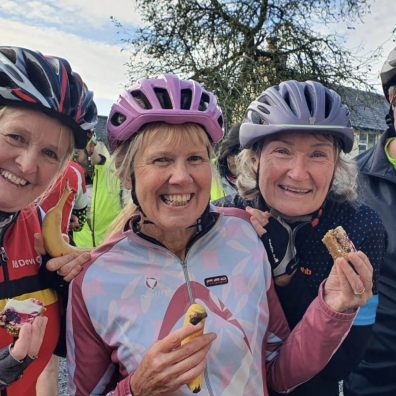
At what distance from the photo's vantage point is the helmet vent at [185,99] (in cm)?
209

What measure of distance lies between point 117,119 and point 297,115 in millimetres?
950

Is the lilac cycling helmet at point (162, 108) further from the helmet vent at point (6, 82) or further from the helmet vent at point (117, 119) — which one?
the helmet vent at point (6, 82)

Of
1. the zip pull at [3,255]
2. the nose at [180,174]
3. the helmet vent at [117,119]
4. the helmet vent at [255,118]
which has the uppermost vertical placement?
the helmet vent at [255,118]

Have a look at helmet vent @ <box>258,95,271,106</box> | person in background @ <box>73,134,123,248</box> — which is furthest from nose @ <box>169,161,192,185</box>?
person in background @ <box>73,134,123,248</box>

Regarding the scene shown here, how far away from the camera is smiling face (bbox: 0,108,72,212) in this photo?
1942 millimetres

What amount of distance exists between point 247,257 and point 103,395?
3.00 feet

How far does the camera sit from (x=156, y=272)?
80.0 inches

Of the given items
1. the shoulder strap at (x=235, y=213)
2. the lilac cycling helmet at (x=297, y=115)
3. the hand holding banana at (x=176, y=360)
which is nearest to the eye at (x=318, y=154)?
the lilac cycling helmet at (x=297, y=115)

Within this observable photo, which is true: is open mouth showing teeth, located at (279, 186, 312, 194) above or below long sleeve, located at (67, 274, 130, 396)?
above

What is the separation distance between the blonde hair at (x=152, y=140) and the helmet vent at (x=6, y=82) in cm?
55

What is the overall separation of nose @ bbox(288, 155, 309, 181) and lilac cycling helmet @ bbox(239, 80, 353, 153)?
0.16 m

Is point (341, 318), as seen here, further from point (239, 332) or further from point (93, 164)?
point (93, 164)

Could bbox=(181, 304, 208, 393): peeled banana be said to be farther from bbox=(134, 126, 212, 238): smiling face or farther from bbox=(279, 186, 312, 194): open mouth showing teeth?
bbox=(279, 186, 312, 194): open mouth showing teeth

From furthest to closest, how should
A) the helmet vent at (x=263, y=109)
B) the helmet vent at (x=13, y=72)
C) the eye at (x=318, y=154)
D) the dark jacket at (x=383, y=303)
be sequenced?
the dark jacket at (x=383, y=303) → the helmet vent at (x=263, y=109) → the eye at (x=318, y=154) → the helmet vent at (x=13, y=72)
